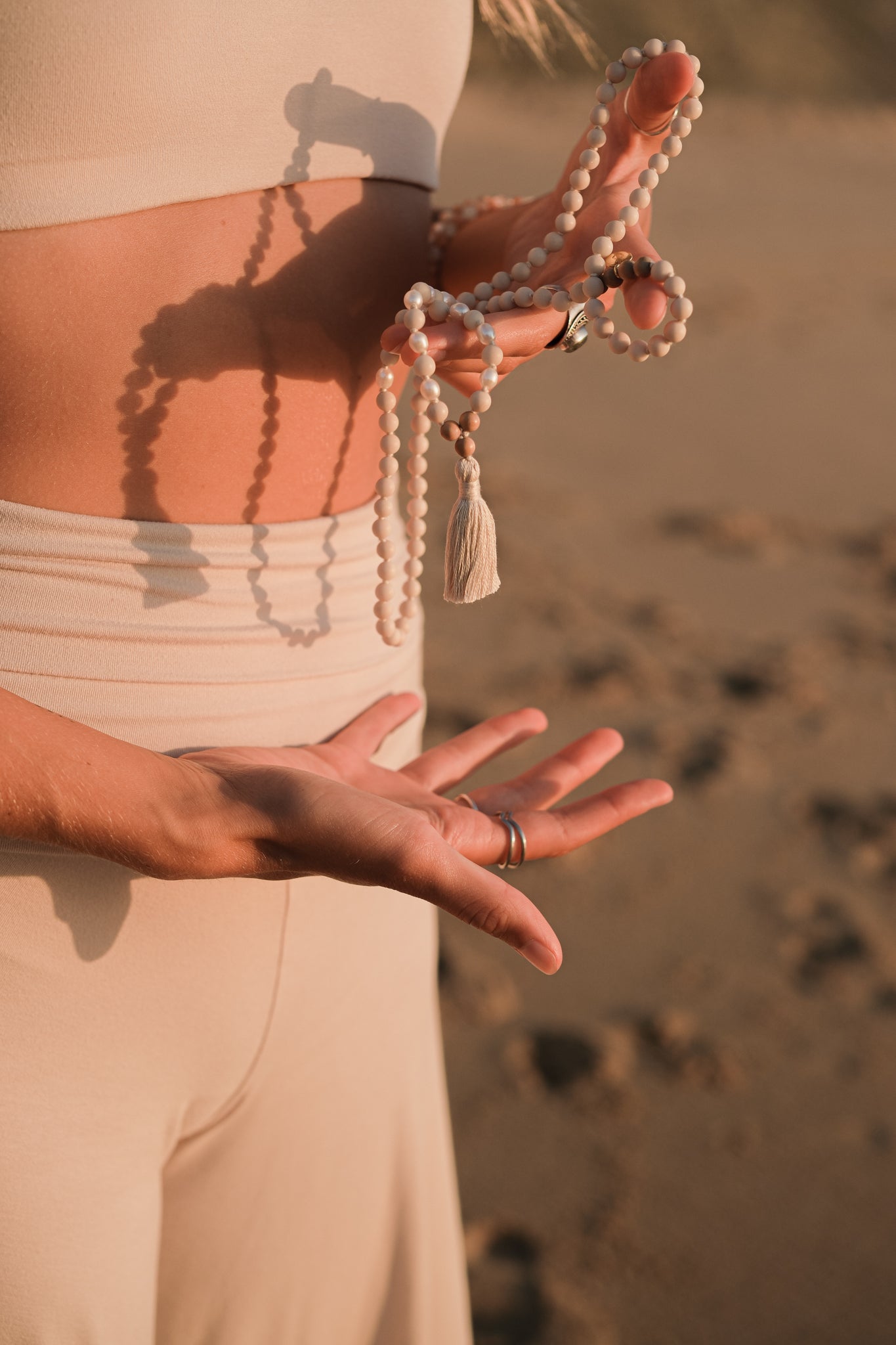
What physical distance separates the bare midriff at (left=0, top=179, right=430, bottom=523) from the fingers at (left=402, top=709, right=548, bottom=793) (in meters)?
0.26

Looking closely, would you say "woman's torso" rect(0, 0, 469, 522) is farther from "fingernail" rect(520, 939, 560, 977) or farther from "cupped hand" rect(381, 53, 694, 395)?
"fingernail" rect(520, 939, 560, 977)

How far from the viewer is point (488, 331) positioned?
36.1 inches

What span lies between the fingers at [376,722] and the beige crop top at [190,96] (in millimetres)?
465

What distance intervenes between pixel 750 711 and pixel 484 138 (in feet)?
30.8

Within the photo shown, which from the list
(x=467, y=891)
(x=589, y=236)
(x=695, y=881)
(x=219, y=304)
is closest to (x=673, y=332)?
(x=589, y=236)

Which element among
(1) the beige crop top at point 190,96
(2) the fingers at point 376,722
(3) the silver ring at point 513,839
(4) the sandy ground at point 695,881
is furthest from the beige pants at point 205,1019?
(4) the sandy ground at point 695,881

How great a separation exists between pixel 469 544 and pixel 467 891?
1.10 feet

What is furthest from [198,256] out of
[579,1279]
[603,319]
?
[579,1279]

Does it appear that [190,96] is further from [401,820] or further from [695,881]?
[695,881]

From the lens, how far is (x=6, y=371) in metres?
0.89

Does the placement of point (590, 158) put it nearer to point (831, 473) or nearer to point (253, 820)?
point (253, 820)

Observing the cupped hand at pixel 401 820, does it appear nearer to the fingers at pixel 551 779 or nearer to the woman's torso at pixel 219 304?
the fingers at pixel 551 779

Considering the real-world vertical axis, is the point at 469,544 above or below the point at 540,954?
above

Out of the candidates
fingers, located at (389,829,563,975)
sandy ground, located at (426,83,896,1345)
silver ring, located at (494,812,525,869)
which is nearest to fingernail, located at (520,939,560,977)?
fingers, located at (389,829,563,975)
